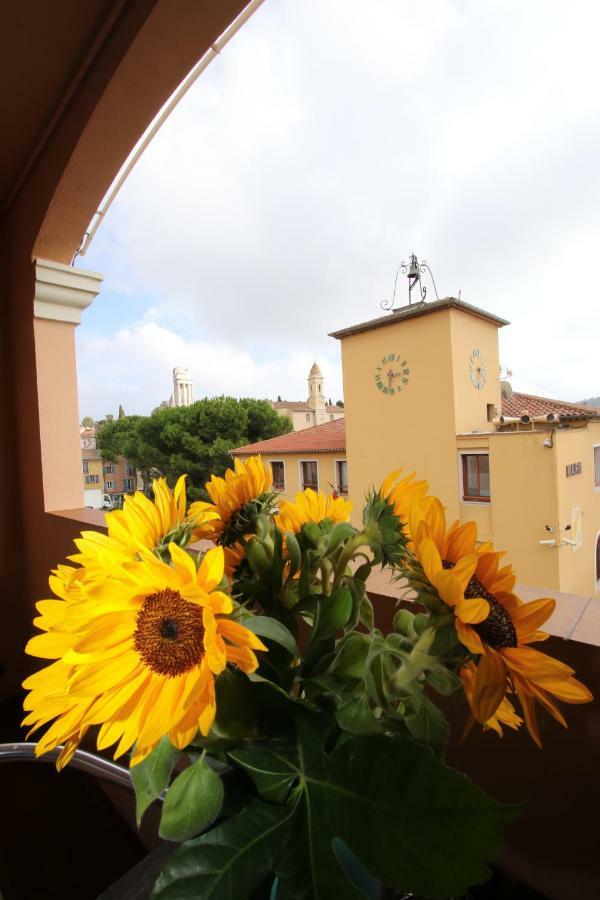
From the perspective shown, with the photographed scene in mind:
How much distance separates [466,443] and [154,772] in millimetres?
2661

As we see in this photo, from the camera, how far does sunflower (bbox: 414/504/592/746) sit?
0.77 ft

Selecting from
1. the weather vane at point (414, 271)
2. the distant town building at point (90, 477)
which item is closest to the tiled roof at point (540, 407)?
the weather vane at point (414, 271)

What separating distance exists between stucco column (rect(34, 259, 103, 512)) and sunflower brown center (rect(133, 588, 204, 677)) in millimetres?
1502

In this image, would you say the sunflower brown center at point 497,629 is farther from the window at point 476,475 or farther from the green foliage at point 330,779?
the window at point 476,475

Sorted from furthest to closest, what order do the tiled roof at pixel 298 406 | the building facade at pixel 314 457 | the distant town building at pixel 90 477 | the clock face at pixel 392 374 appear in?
the tiled roof at pixel 298 406, the clock face at pixel 392 374, the building facade at pixel 314 457, the distant town building at pixel 90 477

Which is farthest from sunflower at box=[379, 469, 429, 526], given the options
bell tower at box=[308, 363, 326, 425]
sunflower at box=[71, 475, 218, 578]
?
bell tower at box=[308, 363, 326, 425]

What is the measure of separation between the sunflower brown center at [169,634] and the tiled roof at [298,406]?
4.14 m

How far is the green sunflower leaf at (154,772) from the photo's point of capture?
231 millimetres

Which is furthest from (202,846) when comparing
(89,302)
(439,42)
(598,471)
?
(598,471)

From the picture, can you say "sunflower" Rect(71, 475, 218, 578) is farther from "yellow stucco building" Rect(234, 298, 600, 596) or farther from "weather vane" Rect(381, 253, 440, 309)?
"weather vane" Rect(381, 253, 440, 309)

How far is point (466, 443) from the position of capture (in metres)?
2.68

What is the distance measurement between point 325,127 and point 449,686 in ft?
8.97

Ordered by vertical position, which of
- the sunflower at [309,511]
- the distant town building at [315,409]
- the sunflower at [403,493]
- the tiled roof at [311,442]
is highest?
the distant town building at [315,409]

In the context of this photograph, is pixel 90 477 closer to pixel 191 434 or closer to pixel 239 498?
Result: pixel 239 498
